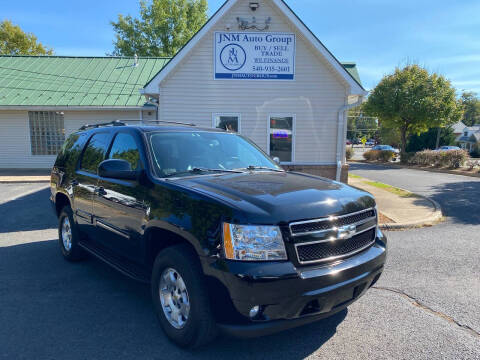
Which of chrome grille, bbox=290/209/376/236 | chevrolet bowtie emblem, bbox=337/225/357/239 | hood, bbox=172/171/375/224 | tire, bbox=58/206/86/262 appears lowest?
tire, bbox=58/206/86/262

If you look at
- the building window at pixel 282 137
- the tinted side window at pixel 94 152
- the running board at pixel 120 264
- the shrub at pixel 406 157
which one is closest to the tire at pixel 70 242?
the running board at pixel 120 264

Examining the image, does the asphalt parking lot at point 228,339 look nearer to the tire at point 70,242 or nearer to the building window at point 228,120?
the tire at point 70,242

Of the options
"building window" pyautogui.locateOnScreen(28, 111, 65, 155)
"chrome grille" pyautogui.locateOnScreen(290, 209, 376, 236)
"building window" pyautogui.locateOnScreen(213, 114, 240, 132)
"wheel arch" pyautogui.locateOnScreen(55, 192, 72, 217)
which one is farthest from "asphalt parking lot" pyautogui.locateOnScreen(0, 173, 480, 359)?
"building window" pyautogui.locateOnScreen(28, 111, 65, 155)

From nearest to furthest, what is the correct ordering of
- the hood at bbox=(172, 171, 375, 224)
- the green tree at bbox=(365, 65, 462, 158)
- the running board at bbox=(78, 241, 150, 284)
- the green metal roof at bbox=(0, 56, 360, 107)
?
the hood at bbox=(172, 171, 375, 224)
the running board at bbox=(78, 241, 150, 284)
the green metal roof at bbox=(0, 56, 360, 107)
the green tree at bbox=(365, 65, 462, 158)

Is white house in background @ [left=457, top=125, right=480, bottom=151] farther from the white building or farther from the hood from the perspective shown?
the hood

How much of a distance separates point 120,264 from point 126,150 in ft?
4.21

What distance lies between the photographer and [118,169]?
324cm

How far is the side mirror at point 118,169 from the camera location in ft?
10.6

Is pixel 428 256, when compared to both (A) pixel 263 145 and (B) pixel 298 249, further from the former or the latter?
(A) pixel 263 145

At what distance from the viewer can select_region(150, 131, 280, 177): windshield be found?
3.45 m

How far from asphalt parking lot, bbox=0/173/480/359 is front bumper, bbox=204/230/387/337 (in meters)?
0.57

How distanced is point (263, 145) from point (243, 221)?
8.70 metres

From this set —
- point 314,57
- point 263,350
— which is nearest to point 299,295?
point 263,350

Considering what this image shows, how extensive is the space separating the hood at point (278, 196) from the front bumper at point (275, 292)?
37 cm
